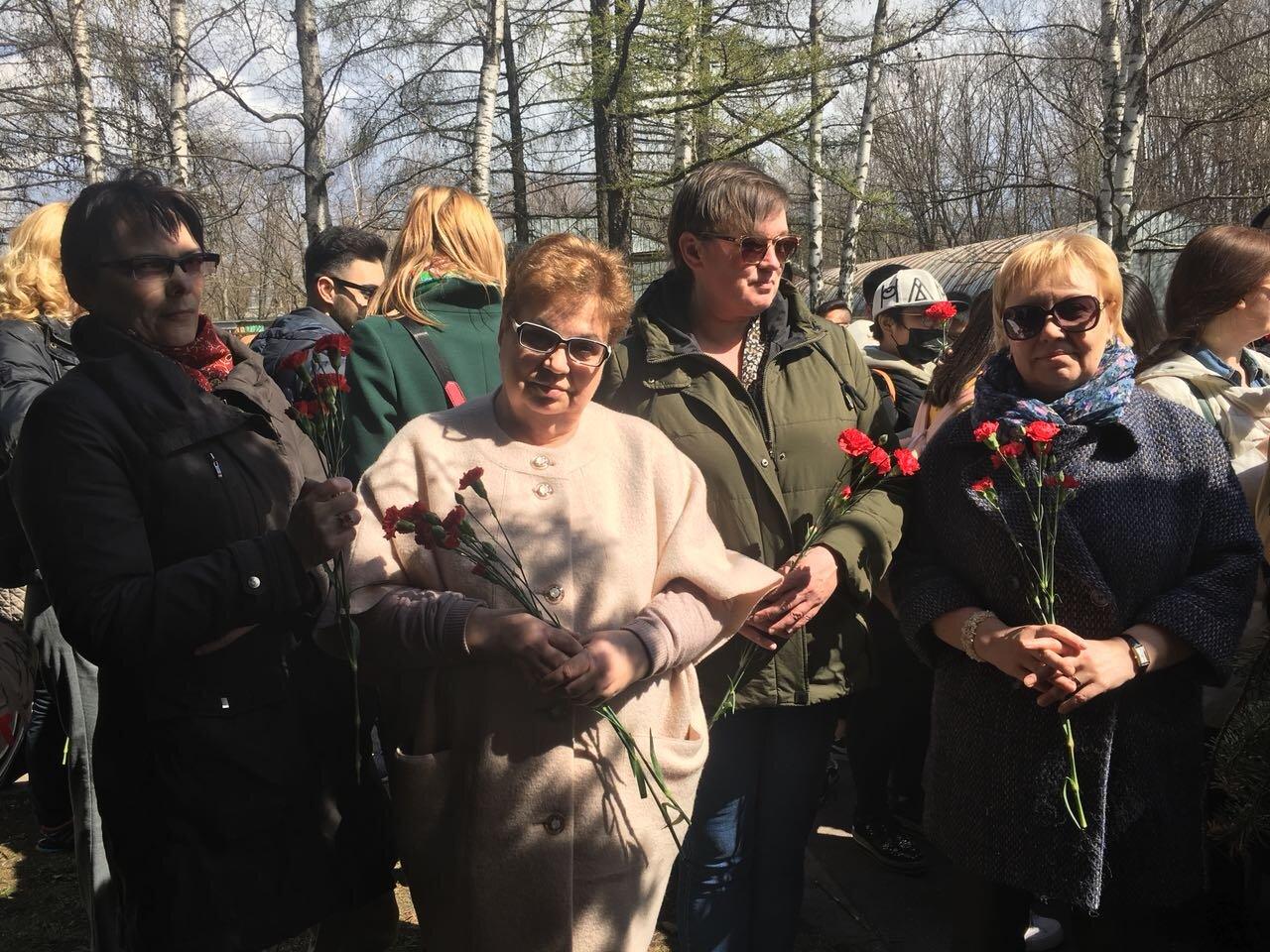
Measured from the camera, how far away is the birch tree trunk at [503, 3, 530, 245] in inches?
488

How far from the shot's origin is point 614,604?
2.06 metres

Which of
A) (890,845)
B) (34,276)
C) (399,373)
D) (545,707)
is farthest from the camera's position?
(890,845)

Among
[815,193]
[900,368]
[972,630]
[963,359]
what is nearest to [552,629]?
[972,630]

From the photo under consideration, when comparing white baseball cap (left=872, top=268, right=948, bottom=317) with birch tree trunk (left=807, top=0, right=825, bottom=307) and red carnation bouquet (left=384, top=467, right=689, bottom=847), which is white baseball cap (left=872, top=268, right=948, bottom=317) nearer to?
red carnation bouquet (left=384, top=467, right=689, bottom=847)

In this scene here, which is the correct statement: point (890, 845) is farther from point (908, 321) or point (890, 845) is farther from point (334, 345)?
point (334, 345)

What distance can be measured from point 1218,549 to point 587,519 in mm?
1398

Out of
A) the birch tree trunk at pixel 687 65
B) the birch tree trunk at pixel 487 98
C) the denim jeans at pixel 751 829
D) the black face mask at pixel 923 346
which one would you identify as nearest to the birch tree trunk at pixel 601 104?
the birch tree trunk at pixel 687 65

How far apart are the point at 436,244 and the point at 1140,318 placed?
8.31ft

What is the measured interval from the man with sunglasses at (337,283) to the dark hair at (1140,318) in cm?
302

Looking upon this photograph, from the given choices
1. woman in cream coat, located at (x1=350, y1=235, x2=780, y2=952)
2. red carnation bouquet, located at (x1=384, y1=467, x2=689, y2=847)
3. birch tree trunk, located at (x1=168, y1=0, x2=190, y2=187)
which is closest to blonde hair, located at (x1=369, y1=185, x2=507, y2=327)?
woman in cream coat, located at (x1=350, y1=235, x2=780, y2=952)

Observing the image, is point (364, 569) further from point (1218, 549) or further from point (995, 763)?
point (1218, 549)

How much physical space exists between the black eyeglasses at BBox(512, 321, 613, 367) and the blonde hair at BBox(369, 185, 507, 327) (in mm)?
1034

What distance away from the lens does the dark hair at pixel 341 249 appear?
4.43 metres

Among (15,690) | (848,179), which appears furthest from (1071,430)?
(848,179)
